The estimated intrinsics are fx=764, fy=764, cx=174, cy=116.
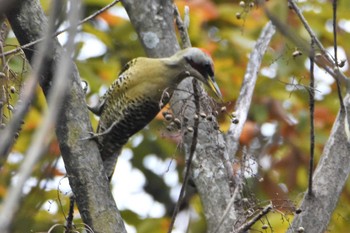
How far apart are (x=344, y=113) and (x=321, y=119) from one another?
7.77 feet

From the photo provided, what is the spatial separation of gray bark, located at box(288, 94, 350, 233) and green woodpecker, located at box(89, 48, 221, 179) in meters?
0.54

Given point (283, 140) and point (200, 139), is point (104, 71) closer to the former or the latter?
point (283, 140)

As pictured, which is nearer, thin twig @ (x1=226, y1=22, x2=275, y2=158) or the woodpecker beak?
the woodpecker beak

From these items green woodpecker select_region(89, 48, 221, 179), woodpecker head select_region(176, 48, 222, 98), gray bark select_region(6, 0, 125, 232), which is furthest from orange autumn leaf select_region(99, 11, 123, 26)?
gray bark select_region(6, 0, 125, 232)

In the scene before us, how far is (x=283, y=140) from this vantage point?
17.3ft

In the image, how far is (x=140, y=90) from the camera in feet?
11.7

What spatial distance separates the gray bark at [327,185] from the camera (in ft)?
9.23

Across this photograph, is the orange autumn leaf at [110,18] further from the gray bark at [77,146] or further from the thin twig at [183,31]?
the gray bark at [77,146]

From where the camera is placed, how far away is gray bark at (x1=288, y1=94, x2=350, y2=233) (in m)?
2.81

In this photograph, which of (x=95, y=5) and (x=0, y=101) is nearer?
(x=0, y=101)

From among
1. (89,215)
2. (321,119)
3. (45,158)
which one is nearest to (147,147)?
(321,119)

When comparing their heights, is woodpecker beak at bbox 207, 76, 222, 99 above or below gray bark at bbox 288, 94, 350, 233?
above

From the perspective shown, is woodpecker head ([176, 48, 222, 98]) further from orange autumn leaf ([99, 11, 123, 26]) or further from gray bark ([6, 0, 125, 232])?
orange autumn leaf ([99, 11, 123, 26])

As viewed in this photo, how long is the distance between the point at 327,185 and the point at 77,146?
37.8 inches
